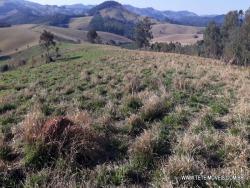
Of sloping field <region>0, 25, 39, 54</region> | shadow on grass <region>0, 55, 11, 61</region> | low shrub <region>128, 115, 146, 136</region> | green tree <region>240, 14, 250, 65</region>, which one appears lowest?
shadow on grass <region>0, 55, 11, 61</region>

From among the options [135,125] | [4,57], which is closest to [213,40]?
[4,57]

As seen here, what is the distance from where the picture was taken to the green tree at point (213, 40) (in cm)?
9675

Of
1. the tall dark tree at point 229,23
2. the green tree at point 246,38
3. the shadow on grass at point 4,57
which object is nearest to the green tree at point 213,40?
the tall dark tree at point 229,23

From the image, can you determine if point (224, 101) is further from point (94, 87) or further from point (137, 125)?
point (94, 87)

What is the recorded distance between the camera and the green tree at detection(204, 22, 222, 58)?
317ft

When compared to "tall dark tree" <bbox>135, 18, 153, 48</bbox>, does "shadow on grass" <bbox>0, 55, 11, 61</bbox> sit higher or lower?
lower

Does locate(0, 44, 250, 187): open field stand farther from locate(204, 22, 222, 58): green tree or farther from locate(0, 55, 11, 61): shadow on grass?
locate(0, 55, 11, 61): shadow on grass

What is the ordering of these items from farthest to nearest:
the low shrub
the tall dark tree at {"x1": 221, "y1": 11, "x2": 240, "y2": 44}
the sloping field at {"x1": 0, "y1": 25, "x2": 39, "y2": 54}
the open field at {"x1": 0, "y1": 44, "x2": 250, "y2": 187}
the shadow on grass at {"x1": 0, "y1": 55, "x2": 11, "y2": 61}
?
the sloping field at {"x1": 0, "y1": 25, "x2": 39, "y2": 54}
the shadow on grass at {"x1": 0, "y1": 55, "x2": 11, "y2": 61}
the tall dark tree at {"x1": 221, "y1": 11, "x2": 240, "y2": 44}
the low shrub
the open field at {"x1": 0, "y1": 44, "x2": 250, "y2": 187}

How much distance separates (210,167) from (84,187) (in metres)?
2.13

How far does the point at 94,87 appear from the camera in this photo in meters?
15.1

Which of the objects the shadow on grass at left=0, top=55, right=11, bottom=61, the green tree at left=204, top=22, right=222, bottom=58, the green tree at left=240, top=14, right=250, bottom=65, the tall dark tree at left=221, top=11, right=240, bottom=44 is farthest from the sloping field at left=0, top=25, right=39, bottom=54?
the green tree at left=240, top=14, right=250, bottom=65

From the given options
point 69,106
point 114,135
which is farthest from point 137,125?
point 69,106

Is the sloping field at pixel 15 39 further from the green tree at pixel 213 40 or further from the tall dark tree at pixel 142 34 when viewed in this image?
the green tree at pixel 213 40

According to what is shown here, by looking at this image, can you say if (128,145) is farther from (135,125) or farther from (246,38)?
(246,38)
